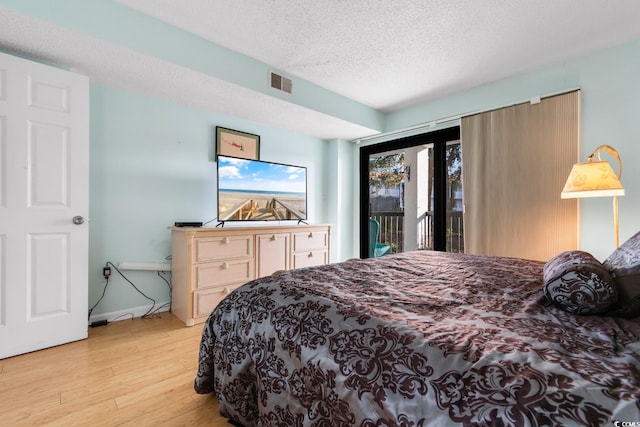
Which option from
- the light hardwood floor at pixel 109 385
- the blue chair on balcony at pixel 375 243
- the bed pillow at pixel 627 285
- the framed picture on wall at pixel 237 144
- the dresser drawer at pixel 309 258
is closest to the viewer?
the bed pillow at pixel 627 285

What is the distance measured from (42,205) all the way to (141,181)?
797 millimetres

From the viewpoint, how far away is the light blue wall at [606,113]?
222 centimetres

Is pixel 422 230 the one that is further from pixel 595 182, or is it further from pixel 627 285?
pixel 627 285

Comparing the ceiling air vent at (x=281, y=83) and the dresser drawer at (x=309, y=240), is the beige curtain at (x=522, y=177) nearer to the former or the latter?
the dresser drawer at (x=309, y=240)

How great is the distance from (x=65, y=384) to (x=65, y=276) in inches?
32.6

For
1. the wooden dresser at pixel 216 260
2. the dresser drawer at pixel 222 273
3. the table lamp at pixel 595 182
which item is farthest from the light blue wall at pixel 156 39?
the table lamp at pixel 595 182

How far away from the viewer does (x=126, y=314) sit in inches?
103

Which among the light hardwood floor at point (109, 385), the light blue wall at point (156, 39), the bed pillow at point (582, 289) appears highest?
the light blue wall at point (156, 39)

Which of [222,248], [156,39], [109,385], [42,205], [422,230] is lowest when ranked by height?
[109,385]

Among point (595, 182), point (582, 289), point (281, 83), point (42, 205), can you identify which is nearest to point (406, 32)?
point (281, 83)

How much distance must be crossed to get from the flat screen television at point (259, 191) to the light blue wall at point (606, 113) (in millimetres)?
2590

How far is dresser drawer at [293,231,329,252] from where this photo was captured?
10.9 ft

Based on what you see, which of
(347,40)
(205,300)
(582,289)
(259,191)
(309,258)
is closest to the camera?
(582,289)

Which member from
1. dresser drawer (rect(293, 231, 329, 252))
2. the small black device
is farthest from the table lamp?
the small black device
